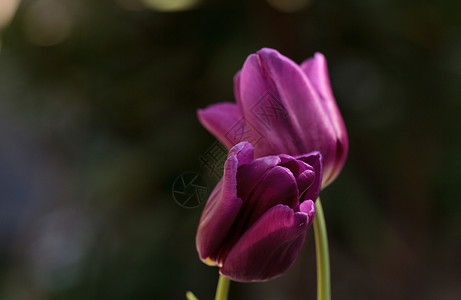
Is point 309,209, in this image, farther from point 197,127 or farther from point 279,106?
point 197,127

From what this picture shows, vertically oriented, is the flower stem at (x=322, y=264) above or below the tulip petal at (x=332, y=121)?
below

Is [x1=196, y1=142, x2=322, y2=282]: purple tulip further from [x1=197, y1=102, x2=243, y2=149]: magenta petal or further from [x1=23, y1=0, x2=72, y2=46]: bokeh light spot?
[x1=23, y1=0, x2=72, y2=46]: bokeh light spot

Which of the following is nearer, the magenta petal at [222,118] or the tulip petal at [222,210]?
the tulip petal at [222,210]

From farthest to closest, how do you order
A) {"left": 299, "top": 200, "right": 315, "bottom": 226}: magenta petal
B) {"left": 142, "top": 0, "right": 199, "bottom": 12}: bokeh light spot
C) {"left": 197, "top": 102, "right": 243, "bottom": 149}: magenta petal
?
{"left": 142, "top": 0, "right": 199, "bottom": 12}: bokeh light spot, {"left": 197, "top": 102, "right": 243, "bottom": 149}: magenta petal, {"left": 299, "top": 200, "right": 315, "bottom": 226}: magenta petal

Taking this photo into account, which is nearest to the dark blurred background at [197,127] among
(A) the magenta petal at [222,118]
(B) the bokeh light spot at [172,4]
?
(B) the bokeh light spot at [172,4]

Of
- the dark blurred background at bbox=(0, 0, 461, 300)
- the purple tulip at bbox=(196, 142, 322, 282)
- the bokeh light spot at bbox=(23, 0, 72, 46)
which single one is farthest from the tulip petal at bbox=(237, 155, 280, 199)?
the bokeh light spot at bbox=(23, 0, 72, 46)

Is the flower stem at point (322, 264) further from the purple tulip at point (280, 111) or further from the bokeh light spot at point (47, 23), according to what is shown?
the bokeh light spot at point (47, 23)
